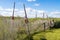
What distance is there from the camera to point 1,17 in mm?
9594

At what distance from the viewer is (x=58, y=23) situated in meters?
21.5

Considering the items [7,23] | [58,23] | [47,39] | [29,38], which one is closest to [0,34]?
[7,23]

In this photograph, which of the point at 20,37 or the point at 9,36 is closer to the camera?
the point at 9,36

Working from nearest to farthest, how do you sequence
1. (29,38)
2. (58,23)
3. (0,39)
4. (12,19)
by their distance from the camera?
(0,39) → (12,19) → (29,38) → (58,23)

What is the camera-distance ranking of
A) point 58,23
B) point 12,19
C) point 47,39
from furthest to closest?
point 58,23 → point 47,39 → point 12,19

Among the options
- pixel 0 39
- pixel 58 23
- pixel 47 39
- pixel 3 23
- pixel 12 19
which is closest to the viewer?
pixel 0 39

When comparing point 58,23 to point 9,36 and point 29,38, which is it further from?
point 9,36

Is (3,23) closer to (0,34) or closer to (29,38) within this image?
(0,34)

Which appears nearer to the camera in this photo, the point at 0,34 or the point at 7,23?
the point at 0,34

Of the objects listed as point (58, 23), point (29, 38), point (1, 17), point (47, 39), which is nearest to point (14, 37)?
point (1, 17)

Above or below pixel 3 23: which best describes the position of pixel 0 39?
below

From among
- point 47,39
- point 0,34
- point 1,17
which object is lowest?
point 47,39

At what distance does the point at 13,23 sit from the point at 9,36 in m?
1.30

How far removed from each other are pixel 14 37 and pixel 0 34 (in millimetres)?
1023
